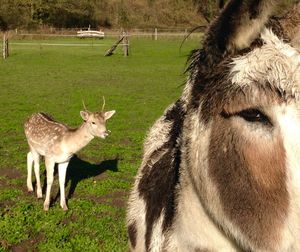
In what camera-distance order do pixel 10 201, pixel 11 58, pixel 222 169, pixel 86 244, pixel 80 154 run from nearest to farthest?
pixel 222 169, pixel 86 244, pixel 10 201, pixel 80 154, pixel 11 58

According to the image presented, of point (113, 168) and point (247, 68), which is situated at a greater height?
point (247, 68)

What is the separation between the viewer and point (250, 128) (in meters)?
1.62

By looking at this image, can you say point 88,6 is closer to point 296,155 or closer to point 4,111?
point 4,111

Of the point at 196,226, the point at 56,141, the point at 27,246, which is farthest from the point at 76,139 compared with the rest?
the point at 196,226

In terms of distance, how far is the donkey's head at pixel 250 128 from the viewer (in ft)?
5.09

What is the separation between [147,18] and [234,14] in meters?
59.8

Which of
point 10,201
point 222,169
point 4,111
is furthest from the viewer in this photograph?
point 4,111

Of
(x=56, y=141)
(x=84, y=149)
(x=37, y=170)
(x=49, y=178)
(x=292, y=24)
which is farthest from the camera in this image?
(x=84, y=149)

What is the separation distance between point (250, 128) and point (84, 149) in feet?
29.5

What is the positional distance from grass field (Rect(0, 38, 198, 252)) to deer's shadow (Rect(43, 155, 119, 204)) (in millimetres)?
19

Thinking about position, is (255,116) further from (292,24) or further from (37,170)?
(37,170)

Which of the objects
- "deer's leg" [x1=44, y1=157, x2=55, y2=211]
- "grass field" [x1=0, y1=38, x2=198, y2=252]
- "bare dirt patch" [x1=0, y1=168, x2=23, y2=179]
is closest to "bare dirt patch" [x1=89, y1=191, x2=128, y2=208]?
"grass field" [x1=0, y1=38, x2=198, y2=252]

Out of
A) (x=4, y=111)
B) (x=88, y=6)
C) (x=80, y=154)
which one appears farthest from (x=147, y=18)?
(x=80, y=154)

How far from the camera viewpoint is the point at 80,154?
396 inches
